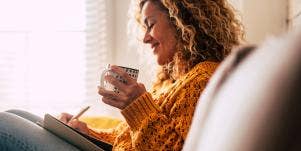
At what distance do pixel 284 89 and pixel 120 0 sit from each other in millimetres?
2315

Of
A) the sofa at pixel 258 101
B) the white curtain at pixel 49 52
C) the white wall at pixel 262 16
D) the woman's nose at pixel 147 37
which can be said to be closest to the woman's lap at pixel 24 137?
the woman's nose at pixel 147 37

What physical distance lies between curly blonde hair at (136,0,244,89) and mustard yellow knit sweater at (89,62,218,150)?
11 centimetres

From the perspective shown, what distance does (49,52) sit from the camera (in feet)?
7.98

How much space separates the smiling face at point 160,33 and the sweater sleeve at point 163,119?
0.71 ft

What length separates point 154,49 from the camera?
1225mm

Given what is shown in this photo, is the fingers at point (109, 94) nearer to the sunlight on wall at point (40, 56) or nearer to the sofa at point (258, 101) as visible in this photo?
the sofa at point (258, 101)

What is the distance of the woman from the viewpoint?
0.95m

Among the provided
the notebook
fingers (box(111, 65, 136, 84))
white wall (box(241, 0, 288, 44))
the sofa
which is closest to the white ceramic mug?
fingers (box(111, 65, 136, 84))

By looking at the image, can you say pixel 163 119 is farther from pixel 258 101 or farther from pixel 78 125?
pixel 258 101

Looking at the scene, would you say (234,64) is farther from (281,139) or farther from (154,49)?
(154,49)

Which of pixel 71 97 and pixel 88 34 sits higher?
pixel 88 34

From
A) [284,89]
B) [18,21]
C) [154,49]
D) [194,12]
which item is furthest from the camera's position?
[18,21]

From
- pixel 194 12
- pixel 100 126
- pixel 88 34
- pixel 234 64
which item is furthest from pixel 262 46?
pixel 88 34

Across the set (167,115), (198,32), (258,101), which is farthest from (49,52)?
(258,101)
